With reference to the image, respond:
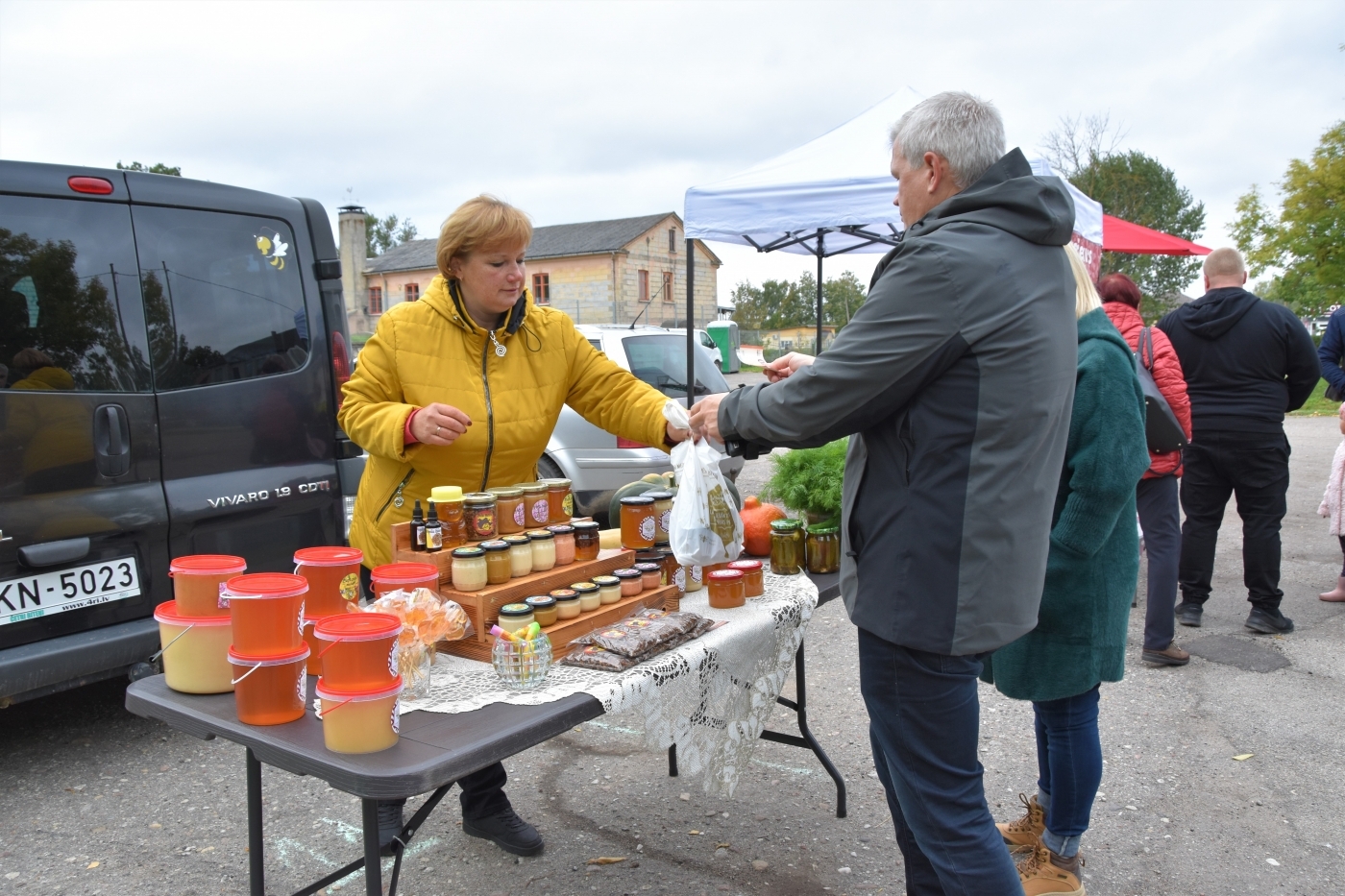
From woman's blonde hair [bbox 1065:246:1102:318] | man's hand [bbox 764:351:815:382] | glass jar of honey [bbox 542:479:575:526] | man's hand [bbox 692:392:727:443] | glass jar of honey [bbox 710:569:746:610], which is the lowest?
glass jar of honey [bbox 710:569:746:610]

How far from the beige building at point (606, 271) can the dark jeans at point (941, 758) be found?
44853 mm

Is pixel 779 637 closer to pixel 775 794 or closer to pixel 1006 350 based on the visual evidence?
pixel 775 794

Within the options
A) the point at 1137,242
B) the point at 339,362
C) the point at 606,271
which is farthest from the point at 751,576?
the point at 606,271

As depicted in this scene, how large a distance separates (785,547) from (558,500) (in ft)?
2.68

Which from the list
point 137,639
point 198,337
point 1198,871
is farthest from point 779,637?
point 198,337

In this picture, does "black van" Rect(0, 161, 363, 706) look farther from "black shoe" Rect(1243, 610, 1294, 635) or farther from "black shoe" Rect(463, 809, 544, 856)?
"black shoe" Rect(1243, 610, 1294, 635)

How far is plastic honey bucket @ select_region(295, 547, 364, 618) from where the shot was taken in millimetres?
1955

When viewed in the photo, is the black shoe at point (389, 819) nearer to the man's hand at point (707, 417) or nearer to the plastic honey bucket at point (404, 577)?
the plastic honey bucket at point (404, 577)

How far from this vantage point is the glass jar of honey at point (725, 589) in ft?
8.52

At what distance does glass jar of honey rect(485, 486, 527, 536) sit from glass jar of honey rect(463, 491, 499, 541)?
0.21 feet

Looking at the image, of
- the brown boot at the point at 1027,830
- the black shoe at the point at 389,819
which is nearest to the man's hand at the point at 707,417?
the black shoe at the point at 389,819

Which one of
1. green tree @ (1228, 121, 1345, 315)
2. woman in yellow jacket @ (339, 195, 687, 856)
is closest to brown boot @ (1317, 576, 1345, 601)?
woman in yellow jacket @ (339, 195, 687, 856)

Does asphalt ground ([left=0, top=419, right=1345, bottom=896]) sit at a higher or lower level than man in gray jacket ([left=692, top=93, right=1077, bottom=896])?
lower

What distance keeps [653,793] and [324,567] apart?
1.87 m
